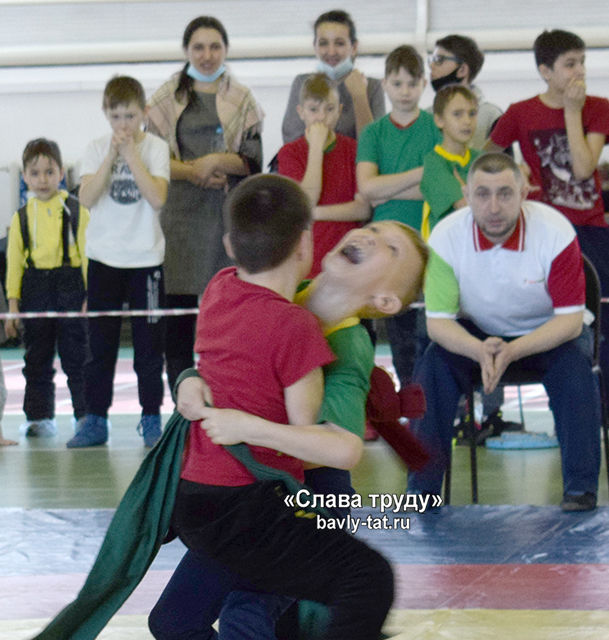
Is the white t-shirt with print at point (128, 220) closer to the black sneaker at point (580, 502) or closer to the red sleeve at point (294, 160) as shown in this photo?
the red sleeve at point (294, 160)

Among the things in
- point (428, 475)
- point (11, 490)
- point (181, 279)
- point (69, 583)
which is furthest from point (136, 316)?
point (69, 583)

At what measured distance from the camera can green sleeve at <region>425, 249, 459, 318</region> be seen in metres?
3.80

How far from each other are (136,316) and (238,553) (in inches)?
123

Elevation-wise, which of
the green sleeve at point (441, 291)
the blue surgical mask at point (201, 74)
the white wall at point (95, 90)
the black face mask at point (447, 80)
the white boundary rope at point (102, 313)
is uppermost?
the white wall at point (95, 90)

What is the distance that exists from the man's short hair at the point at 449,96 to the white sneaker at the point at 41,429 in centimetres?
250

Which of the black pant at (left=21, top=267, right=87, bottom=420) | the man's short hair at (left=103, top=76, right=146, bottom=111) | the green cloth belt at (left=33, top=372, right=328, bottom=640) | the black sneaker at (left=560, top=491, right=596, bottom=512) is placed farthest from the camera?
the black pant at (left=21, top=267, right=87, bottom=420)

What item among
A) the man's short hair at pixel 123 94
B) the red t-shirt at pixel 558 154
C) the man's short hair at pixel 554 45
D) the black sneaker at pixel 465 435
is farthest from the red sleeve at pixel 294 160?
the black sneaker at pixel 465 435

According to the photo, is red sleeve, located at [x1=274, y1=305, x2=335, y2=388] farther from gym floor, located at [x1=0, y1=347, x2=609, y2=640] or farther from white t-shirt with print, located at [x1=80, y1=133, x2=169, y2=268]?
white t-shirt with print, located at [x1=80, y1=133, x2=169, y2=268]

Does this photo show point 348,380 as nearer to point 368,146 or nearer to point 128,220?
point 368,146

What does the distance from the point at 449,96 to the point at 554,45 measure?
0.49 meters

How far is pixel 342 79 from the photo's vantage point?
5184mm

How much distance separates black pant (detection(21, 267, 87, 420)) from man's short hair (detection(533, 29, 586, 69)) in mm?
2485

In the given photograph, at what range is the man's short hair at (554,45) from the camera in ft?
15.0

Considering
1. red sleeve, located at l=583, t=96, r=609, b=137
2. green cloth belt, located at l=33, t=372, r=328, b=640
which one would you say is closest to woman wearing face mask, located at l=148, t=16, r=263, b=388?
red sleeve, located at l=583, t=96, r=609, b=137
